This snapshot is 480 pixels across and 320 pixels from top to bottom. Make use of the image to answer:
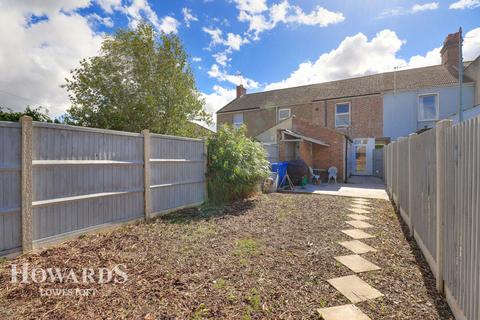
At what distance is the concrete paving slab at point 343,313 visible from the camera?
6.79 feet

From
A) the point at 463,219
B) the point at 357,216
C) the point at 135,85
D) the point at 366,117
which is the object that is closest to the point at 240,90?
the point at 366,117

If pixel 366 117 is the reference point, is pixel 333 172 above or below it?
below

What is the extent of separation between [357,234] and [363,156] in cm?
1389

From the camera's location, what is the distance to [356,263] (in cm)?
319

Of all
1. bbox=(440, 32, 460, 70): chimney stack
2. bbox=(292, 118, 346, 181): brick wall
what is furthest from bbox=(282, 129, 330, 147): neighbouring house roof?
bbox=(440, 32, 460, 70): chimney stack

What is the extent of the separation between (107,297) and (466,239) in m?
3.32

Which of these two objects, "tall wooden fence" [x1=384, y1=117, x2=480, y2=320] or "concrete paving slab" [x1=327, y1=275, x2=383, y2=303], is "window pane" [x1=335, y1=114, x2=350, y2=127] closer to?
"tall wooden fence" [x1=384, y1=117, x2=480, y2=320]

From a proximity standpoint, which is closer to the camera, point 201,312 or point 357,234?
point 201,312

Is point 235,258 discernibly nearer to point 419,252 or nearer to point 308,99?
point 419,252

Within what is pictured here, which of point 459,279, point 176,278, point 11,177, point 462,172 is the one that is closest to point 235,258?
point 176,278

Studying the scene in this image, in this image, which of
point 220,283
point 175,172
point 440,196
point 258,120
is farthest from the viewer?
point 258,120

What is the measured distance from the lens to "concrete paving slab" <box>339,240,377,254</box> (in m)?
3.64

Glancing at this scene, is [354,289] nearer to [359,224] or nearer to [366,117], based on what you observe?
[359,224]

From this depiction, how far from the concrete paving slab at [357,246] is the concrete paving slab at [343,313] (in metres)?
1.58
